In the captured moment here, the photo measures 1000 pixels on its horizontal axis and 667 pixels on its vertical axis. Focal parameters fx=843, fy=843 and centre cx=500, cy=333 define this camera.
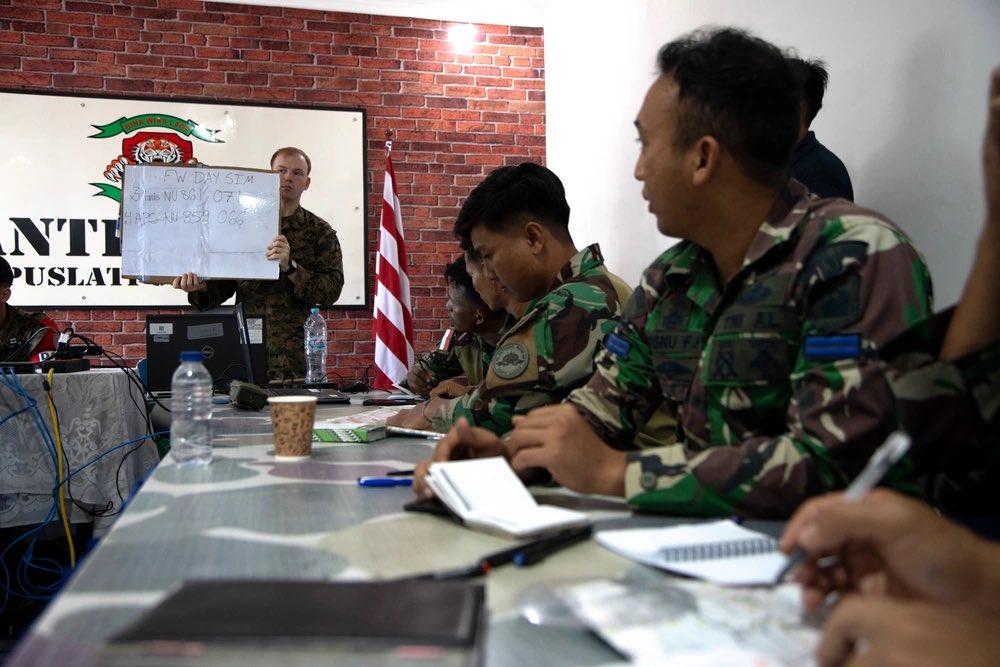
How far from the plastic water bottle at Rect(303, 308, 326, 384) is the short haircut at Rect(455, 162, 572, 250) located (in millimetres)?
2072

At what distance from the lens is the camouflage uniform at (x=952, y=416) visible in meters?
0.83

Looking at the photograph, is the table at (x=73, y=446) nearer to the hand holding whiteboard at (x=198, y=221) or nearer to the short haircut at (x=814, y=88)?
the hand holding whiteboard at (x=198, y=221)

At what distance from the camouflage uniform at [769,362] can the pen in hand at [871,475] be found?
280 mm

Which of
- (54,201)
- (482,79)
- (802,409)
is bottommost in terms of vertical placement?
(802,409)

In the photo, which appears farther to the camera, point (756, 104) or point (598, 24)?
point (598, 24)

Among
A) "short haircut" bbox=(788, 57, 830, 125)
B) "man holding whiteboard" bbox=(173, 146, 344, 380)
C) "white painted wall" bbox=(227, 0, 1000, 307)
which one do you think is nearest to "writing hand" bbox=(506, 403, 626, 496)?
"white painted wall" bbox=(227, 0, 1000, 307)

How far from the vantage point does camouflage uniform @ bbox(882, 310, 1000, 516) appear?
827 millimetres

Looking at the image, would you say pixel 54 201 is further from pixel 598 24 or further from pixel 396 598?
pixel 396 598

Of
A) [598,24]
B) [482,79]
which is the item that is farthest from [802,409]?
[482,79]

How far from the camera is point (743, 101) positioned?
118cm

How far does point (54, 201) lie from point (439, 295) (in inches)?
86.4

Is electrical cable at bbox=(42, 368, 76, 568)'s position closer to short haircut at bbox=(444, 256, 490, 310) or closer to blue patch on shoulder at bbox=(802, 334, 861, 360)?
short haircut at bbox=(444, 256, 490, 310)

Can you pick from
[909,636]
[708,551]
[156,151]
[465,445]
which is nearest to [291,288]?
[156,151]

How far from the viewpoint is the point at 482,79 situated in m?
5.22
